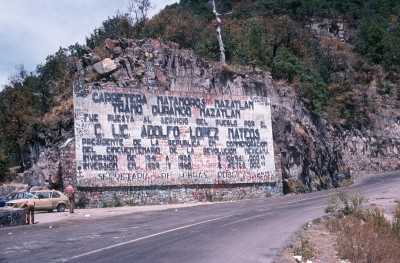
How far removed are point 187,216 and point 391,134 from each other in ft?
147

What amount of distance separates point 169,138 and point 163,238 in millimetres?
19468

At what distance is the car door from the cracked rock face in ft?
6.07

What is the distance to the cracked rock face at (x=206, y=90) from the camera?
123 ft

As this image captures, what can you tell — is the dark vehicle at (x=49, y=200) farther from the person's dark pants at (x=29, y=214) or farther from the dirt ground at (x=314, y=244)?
the dirt ground at (x=314, y=244)

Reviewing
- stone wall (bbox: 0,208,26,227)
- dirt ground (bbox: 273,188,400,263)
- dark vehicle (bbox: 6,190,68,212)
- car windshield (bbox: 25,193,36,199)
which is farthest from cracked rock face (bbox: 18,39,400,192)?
dirt ground (bbox: 273,188,400,263)

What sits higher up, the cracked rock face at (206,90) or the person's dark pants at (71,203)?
the cracked rock face at (206,90)

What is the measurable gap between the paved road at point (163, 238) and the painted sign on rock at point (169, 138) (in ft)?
26.6

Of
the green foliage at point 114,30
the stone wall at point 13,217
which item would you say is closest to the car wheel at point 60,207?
the stone wall at point 13,217

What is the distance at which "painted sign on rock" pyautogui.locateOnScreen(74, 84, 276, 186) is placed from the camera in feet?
112

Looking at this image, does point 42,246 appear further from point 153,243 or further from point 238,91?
point 238,91

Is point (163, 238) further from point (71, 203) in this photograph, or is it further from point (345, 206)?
point (71, 203)

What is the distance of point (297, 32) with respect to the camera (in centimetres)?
7625

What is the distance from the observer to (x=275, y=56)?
58.4 meters

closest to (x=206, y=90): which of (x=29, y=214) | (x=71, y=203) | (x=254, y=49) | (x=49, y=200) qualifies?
(x=254, y=49)
